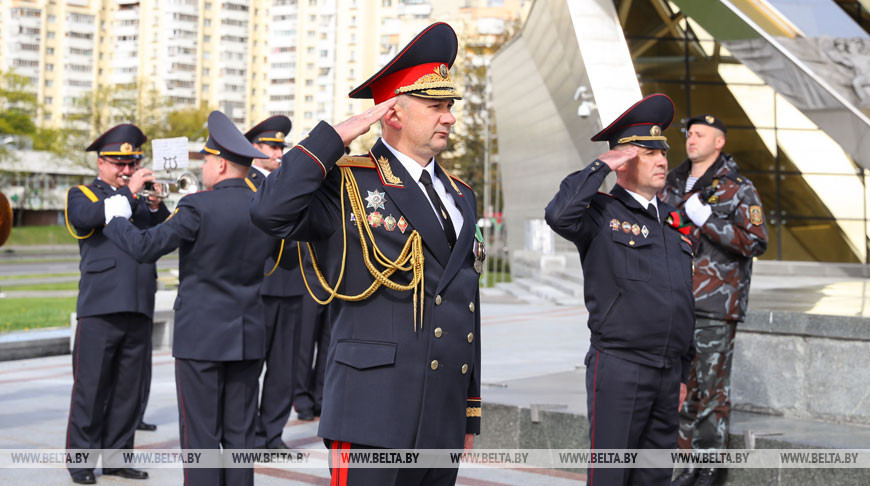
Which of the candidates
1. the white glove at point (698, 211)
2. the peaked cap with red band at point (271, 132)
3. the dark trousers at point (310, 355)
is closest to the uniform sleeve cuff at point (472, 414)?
the white glove at point (698, 211)

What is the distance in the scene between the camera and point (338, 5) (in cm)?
10869

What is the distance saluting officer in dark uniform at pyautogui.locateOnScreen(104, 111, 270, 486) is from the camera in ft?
17.0

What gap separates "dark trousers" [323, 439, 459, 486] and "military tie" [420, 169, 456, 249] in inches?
30.0

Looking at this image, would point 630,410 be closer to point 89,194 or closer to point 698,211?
point 698,211

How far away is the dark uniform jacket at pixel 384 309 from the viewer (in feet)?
10.1

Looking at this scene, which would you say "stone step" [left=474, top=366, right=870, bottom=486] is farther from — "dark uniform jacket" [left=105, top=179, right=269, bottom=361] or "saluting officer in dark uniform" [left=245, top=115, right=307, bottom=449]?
"dark uniform jacket" [left=105, top=179, right=269, bottom=361]

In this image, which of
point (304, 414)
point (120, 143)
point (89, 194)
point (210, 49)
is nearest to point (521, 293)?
point (304, 414)

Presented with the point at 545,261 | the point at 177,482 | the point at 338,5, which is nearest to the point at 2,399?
the point at 177,482

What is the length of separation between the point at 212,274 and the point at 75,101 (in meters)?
64.1

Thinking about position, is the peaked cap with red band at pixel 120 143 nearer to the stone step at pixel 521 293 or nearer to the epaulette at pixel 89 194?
the epaulette at pixel 89 194

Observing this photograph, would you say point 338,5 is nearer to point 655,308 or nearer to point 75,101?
point 75,101

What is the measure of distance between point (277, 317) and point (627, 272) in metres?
3.88

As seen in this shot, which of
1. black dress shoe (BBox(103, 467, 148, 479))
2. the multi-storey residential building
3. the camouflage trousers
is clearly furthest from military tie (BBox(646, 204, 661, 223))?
the multi-storey residential building

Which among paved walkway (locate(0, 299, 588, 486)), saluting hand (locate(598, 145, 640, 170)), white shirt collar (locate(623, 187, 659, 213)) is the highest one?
saluting hand (locate(598, 145, 640, 170))
